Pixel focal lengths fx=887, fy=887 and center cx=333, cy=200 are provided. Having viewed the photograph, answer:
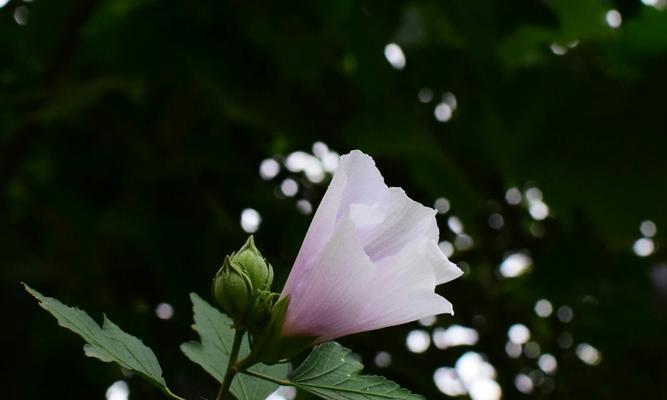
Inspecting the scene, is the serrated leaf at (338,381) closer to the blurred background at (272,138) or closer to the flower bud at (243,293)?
the flower bud at (243,293)

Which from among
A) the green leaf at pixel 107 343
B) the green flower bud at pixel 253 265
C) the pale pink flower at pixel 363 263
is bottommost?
the green leaf at pixel 107 343

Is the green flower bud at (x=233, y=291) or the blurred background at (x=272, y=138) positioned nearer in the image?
the green flower bud at (x=233, y=291)

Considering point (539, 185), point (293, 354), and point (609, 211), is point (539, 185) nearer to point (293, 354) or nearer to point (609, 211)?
point (609, 211)

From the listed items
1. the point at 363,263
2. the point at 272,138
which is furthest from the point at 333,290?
the point at 272,138

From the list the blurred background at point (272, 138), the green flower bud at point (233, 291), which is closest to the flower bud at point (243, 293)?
the green flower bud at point (233, 291)

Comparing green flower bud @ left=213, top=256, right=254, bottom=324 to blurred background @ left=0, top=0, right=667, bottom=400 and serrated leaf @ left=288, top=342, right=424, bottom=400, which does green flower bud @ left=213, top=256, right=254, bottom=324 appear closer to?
serrated leaf @ left=288, top=342, right=424, bottom=400

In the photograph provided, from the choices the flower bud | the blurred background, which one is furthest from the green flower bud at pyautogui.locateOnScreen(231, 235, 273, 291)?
the blurred background
